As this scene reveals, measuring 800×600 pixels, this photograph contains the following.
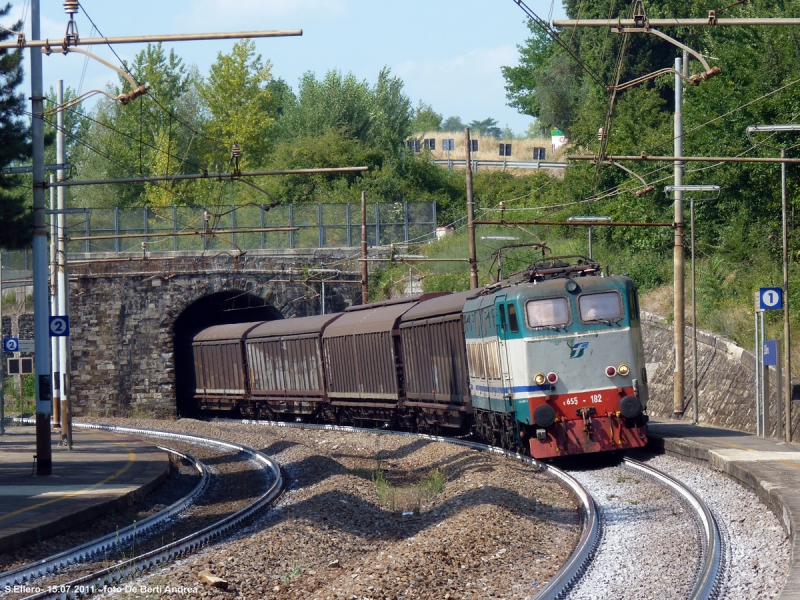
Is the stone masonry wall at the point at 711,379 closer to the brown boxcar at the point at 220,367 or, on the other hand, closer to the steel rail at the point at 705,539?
the steel rail at the point at 705,539

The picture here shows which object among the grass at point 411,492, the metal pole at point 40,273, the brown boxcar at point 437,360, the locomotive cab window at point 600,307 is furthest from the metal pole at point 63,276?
the locomotive cab window at point 600,307

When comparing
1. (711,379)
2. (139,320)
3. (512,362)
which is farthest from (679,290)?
(139,320)

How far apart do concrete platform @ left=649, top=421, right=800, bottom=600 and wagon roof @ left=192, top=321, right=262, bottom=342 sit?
18.4 metres

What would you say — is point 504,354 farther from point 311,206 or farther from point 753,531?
point 311,206

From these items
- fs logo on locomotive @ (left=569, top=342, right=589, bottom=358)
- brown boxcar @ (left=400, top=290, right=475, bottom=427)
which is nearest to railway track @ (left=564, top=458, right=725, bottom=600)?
fs logo on locomotive @ (left=569, top=342, right=589, bottom=358)

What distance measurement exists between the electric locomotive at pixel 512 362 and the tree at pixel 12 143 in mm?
8372

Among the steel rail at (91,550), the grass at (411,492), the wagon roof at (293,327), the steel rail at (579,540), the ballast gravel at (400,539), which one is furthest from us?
the wagon roof at (293,327)

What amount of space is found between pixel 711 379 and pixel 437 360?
27.6ft

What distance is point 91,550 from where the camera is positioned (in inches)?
432

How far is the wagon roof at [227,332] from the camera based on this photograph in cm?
3628

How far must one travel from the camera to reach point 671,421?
2470 centimetres

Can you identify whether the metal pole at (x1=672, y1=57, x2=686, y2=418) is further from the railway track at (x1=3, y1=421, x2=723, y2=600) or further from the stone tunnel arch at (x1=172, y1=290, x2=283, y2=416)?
the stone tunnel arch at (x1=172, y1=290, x2=283, y2=416)

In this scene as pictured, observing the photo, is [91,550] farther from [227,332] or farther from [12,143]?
[227,332]

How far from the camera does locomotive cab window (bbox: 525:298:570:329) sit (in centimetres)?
1655
